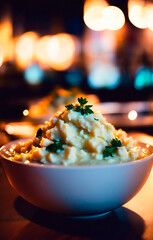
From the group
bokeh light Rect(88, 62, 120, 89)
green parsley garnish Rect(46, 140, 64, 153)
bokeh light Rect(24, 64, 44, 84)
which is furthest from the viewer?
bokeh light Rect(88, 62, 120, 89)

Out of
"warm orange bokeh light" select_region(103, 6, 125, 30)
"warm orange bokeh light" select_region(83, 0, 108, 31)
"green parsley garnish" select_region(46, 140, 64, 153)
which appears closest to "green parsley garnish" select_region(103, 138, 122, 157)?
"green parsley garnish" select_region(46, 140, 64, 153)

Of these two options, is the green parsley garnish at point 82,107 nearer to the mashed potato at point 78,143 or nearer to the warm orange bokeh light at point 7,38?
the mashed potato at point 78,143

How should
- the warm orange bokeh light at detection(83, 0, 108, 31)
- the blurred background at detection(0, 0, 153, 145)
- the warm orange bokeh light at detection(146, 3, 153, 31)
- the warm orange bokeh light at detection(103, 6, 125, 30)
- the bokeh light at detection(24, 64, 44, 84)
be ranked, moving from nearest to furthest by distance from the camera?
1. the warm orange bokeh light at detection(83, 0, 108, 31)
2. the warm orange bokeh light at detection(103, 6, 125, 30)
3. the warm orange bokeh light at detection(146, 3, 153, 31)
4. the blurred background at detection(0, 0, 153, 145)
5. the bokeh light at detection(24, 64, 44, 84)

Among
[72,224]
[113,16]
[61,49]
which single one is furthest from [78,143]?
[61,49]

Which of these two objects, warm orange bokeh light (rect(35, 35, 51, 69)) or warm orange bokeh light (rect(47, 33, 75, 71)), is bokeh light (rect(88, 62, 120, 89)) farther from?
warm orange bokeh light (rect(35, 35, 51, 69))

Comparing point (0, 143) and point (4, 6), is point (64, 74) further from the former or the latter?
point (0, 143)

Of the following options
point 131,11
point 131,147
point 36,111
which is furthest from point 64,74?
point 131,147

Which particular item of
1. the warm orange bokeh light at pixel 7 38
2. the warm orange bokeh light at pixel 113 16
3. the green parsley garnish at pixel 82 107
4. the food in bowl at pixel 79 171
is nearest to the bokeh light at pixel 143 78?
the warm orange bokeh light at pixel 113 16
